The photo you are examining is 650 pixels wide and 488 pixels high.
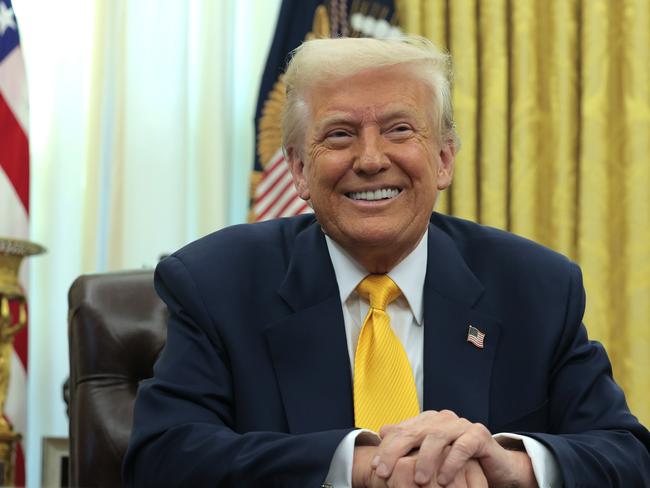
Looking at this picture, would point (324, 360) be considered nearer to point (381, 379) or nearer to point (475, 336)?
point (381, 379)

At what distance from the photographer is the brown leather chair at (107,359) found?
2.54m

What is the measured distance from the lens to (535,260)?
2.42 m

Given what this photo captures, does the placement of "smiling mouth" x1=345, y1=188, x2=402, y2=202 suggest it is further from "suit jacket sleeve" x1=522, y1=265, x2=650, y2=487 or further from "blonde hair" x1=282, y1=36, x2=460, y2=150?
"suit jacket sleeve" x1=522, y1=265, x2=650, y2=487

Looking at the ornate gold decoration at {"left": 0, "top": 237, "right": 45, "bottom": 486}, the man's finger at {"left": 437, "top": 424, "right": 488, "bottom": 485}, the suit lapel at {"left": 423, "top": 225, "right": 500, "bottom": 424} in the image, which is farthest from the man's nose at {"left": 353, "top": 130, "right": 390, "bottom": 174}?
the ornate gold decoration at {"left": 0, "top": 237, "right": 45, "bottom": 486}

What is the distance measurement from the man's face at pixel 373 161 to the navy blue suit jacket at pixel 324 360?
0.12m

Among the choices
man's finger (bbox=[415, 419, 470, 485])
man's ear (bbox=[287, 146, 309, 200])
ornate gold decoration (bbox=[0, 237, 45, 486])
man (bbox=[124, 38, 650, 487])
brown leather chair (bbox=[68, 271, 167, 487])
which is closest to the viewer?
man's finger (bbox=[415, 419, 470, 485])

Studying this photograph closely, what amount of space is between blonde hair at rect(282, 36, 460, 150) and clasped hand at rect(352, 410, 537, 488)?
762 millimetres

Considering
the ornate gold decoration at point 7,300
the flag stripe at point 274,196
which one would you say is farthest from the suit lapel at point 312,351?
the flag stripe at point 274,196

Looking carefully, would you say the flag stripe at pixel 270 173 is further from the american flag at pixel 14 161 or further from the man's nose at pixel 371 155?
the man's nose at pixel 371 155

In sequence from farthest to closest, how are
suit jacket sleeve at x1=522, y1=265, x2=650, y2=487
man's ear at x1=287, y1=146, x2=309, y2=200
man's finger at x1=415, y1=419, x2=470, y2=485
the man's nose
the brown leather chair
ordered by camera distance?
the brown leather chair
man's ear at x1=287, y1=146, x2=309, y2=200
the man's nose
suit jacket sleeve at x1=522, y1=265, x2=650, y2=487
man's finger at x1=415, y1=419, x2=470, y2=485

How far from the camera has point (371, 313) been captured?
225 centimetres

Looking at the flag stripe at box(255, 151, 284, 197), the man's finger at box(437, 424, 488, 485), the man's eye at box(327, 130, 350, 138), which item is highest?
the man's eye at box(327, 130, 350, 138)

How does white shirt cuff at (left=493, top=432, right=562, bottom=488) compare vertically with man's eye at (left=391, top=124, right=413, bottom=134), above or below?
below

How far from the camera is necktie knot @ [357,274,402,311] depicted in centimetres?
228
